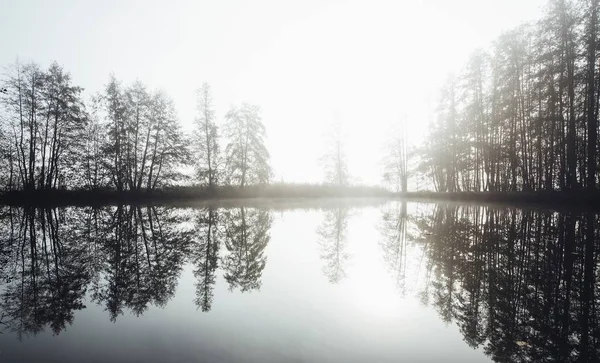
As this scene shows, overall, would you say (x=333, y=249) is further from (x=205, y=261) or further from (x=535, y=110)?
(x=535, y=110)

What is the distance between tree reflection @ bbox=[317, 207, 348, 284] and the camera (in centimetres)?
695

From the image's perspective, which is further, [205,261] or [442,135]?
[442,135]

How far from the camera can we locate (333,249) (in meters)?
9.53

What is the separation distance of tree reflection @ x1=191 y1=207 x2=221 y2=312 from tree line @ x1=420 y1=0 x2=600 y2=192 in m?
23.4

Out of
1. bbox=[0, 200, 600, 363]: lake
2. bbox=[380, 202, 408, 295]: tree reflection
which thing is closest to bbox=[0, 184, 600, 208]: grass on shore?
bbox=[0, 200, 600, 363]: lake

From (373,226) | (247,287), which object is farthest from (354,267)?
(373,226)

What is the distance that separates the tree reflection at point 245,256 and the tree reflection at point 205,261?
311 mm

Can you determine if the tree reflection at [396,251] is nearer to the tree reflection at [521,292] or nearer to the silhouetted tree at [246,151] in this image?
the tree reflection at [521,292]

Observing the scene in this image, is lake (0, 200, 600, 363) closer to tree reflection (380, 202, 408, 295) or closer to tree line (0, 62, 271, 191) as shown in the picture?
tree reflection (380, 202, 408, 295)

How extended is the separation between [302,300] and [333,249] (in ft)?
14.6

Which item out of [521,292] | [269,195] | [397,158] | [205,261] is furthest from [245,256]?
[397,158]

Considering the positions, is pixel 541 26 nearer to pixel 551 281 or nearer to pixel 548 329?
pixel 551 281

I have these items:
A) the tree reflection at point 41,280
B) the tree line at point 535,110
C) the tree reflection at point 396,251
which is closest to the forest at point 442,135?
the tree line at point 535,110

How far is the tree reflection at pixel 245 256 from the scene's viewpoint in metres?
6.27
